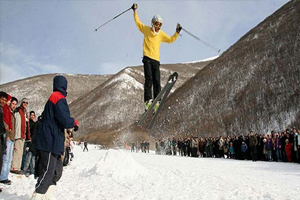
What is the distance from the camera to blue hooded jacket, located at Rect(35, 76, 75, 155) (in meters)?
4.14

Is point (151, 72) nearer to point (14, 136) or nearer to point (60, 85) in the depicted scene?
point (60, 85)

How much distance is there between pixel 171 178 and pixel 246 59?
55.1 metres

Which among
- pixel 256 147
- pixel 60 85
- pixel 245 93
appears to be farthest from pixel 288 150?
pixel 245 93

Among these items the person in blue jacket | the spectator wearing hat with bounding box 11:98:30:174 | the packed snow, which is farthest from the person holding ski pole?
the spectator wearing hat with bounding box 11:98:30:174

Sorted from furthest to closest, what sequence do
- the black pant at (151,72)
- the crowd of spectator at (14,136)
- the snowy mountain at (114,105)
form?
the snowy mountain at (114,105)
the black pant at (151,72)
the crowd of spectator at (14,136)

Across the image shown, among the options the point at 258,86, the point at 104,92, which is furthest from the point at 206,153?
the point at 104,92

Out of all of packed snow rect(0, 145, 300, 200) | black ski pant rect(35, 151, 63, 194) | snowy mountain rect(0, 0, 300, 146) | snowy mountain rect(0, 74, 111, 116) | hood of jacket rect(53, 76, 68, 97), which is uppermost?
snowy mountain rect(0, 74, 111, 116)

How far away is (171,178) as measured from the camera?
7.84m

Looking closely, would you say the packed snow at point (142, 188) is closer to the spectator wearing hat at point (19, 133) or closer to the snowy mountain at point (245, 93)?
the spectator wearing hat at point (19, 133)

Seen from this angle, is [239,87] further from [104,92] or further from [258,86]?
[104,92]

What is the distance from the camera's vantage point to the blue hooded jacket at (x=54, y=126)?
414 centimetres

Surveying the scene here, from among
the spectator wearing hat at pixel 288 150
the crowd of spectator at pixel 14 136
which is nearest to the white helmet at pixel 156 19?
the crowd of spectator at pixel 14 136

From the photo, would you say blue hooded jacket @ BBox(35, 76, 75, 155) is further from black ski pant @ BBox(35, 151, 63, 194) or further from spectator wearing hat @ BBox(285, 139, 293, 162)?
spectator wearing hat @ BBox(285, 139, 293, 162)

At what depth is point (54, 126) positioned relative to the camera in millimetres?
4188
